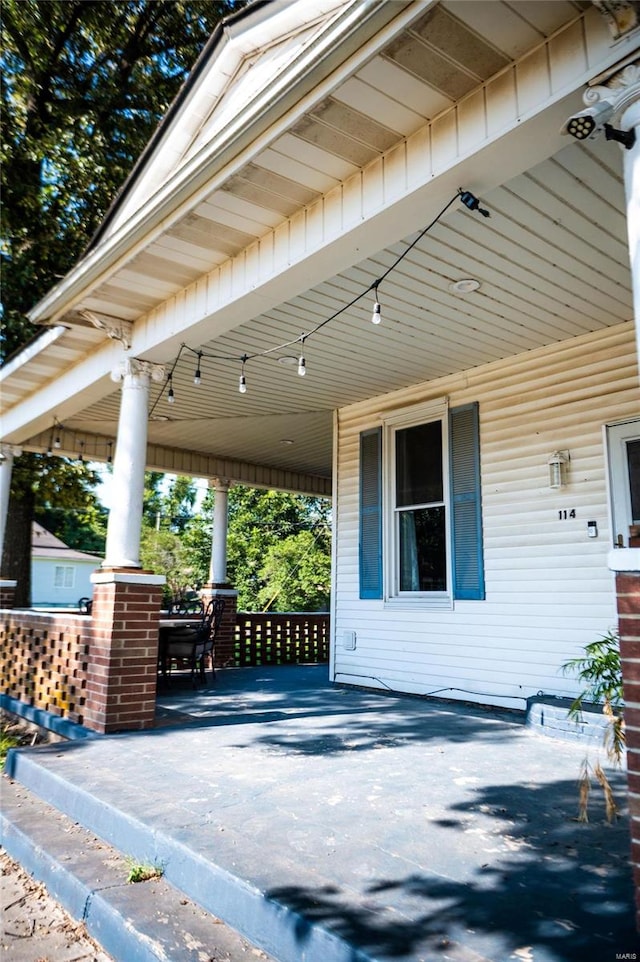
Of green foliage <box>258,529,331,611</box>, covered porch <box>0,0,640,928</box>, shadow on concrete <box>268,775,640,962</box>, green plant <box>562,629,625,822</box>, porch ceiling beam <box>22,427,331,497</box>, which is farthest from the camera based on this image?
green foliage <box>258,529,331,611</box>

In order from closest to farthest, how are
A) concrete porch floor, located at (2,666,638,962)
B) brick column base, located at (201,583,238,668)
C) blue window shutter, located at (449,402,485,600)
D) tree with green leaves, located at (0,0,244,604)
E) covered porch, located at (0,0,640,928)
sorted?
concrete porch floor, located at (2,666,638,962) < covered porch, located at (0,0,640,928) < blue window shutter, located at (449,402,485,600) < brick column base, located at (201,583,238,668) < tree with green leaves, located at (0,0,244,604)

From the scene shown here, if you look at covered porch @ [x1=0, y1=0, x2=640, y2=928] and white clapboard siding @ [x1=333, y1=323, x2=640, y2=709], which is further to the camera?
white clapboard siding @ [x1=333, y1=323, x2=640, y2=709]

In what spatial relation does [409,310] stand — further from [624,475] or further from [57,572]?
[57,572]

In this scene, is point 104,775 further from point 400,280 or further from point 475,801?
point 400,280

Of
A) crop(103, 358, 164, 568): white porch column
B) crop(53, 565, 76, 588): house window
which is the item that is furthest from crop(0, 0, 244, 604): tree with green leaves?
crop(53, 565, 76, 588): house window

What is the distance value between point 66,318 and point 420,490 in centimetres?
353

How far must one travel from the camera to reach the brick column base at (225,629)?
917cm

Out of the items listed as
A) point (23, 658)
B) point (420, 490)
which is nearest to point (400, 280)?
point (420, 490)

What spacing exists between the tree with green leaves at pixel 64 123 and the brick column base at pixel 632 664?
355 inches

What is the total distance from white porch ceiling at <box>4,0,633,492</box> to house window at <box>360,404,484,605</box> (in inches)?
19.9

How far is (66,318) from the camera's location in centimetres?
523

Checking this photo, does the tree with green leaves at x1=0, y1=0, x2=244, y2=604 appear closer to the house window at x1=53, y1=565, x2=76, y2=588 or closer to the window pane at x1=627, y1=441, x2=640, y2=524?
the window pane at x1=627, y1=441, x2=640, y2=524

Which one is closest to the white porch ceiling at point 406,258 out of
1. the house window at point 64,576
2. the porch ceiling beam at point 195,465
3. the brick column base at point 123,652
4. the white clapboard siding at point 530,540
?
the white clapboard siding at point 530,540

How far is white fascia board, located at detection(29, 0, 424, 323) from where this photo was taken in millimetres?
2510
